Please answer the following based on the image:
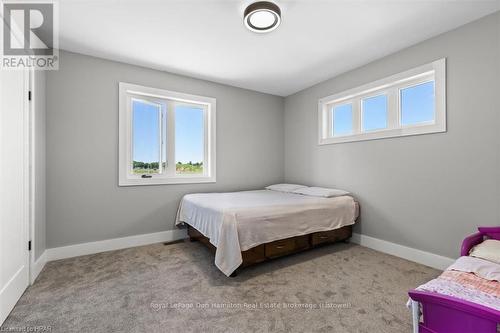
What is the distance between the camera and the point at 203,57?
286cm

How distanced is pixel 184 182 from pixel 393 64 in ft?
10.7

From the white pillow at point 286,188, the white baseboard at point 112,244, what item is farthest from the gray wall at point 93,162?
the white pillow at point 286,188

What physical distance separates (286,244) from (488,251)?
1.60 m

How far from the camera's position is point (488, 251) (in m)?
1.59

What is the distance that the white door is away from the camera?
158 centimetres

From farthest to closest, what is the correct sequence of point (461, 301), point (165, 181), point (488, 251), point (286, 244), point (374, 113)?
1. point (165, 181)
2. point (374, 113)
3. point (286, 244)
4. point (488, 251)
5. point (461, 301)

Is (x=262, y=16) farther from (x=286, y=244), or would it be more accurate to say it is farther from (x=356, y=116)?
(x=286, y=244)

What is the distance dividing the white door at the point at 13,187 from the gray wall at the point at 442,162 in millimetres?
3631

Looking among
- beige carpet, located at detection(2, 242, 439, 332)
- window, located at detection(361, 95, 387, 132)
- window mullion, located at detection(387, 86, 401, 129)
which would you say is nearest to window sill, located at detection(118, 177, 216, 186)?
beige carpet, located at detection(2, 242, 439, 332)

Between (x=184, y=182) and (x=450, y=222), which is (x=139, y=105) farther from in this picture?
(x=450, y=222)

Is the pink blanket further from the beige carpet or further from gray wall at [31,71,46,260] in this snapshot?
gray wall at [31,71,46,260]

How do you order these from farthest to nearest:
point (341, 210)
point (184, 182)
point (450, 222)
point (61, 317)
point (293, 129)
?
1. point (293, 129)
2. point (184, 182)
3. point (341, 210)
4. point (450, 222)
5. point (61, 317)

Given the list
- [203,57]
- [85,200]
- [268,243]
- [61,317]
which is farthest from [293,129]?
[61,317]

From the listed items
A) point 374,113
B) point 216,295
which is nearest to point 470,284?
point 216,295
